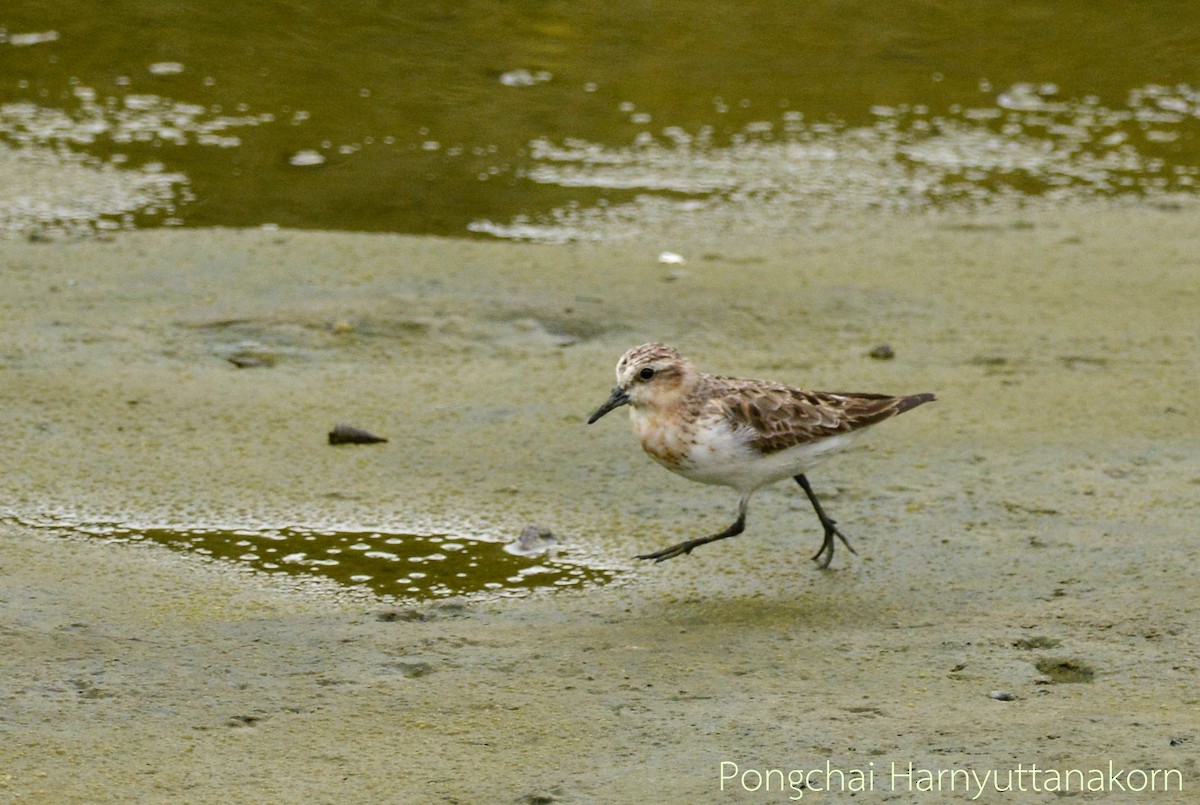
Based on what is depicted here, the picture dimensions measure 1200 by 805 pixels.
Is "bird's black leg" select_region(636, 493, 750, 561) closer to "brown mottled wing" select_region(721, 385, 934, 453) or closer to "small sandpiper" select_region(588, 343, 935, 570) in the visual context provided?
"small sandpiper" select_region(588, 343, 935, 570)

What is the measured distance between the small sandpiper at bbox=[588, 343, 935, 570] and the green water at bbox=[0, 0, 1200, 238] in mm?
2907

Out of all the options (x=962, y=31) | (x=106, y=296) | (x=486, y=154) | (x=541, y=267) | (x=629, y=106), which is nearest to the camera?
(x=106, y=296)

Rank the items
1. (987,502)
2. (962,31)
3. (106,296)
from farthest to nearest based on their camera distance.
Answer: (962,31) < (106,296) < (987,502)

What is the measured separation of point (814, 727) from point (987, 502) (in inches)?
63.1

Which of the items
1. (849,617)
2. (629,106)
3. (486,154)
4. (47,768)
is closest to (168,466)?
(47,768)

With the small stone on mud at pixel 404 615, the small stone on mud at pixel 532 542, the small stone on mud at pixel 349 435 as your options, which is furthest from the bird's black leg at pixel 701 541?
the small stone on mud at pixel 349 435

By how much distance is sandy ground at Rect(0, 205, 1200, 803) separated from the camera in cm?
343

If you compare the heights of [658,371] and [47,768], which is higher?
[658,371]

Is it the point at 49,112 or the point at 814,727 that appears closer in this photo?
the point at 814,727

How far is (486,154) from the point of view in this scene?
8.16 metres

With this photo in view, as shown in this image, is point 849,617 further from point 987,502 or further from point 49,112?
point 49,112

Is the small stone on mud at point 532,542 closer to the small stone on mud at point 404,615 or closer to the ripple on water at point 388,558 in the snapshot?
the ripple on water at point 388,558

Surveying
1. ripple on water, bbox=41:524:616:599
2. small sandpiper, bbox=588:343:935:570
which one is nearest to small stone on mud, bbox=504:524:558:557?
ripple on water, bbox=41:524:616:599

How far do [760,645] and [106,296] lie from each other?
138 inches
